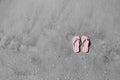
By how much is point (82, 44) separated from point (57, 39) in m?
0.35

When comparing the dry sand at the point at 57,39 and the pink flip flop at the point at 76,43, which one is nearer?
the dry sand at the point at 57,39

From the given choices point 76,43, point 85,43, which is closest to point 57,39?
point 76,43

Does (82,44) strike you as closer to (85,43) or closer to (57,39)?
(85,43)

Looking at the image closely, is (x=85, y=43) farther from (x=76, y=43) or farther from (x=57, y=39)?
(x=57, y=39)

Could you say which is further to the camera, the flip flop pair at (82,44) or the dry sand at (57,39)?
the flip flop pair at (82,44)

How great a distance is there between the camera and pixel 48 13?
4074mm

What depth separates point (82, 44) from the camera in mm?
3871

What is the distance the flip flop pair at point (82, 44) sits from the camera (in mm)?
3790

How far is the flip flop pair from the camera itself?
12.4ft

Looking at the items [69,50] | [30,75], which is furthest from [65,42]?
[30,75]

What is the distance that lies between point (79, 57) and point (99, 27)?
0.51 metres

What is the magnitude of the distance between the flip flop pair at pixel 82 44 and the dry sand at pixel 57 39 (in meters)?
0.06

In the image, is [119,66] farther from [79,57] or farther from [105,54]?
[79,57]

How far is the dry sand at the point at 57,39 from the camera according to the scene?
3.69 metres
